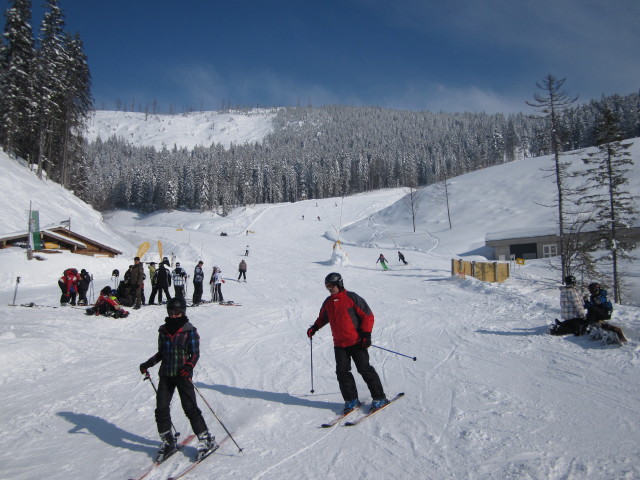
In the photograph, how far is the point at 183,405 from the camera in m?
4.17

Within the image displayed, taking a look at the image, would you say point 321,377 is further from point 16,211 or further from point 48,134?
point 48,134

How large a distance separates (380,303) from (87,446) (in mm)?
11734

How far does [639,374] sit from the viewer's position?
5.62m

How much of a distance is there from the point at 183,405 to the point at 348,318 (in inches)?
85.1

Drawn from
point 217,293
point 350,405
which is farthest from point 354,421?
point 217,293

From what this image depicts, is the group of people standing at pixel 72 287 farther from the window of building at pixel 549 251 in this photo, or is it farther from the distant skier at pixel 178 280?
the window of building at pixel 549 251

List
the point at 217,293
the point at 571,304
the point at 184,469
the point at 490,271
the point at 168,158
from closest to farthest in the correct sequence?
the point at 184,469
the point at 571,304
the point at 217,293
the point at 490,271
the point at 168,158

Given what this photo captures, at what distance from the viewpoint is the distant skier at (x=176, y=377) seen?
13.6ft

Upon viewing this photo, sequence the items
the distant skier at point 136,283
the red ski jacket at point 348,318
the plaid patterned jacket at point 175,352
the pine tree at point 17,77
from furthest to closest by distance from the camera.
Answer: the pine tree at point 17,77
the distant skier at point 136,283
the red ski jacket at point 348,318
the plaid patterned jacket at point 175,352

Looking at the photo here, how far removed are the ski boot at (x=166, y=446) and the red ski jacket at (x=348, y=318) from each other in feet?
7.04

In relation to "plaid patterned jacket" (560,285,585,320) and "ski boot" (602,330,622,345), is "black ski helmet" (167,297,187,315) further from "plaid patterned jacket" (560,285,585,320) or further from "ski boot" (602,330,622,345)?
"plaid patterned jacket" (560,285,585,320)

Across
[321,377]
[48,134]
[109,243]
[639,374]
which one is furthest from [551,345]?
[48,134]

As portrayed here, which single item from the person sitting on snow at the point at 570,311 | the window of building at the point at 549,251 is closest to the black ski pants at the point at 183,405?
the person sitting on snow at the point at 570,311

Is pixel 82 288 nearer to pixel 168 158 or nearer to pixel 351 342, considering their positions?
pixel 351 342
